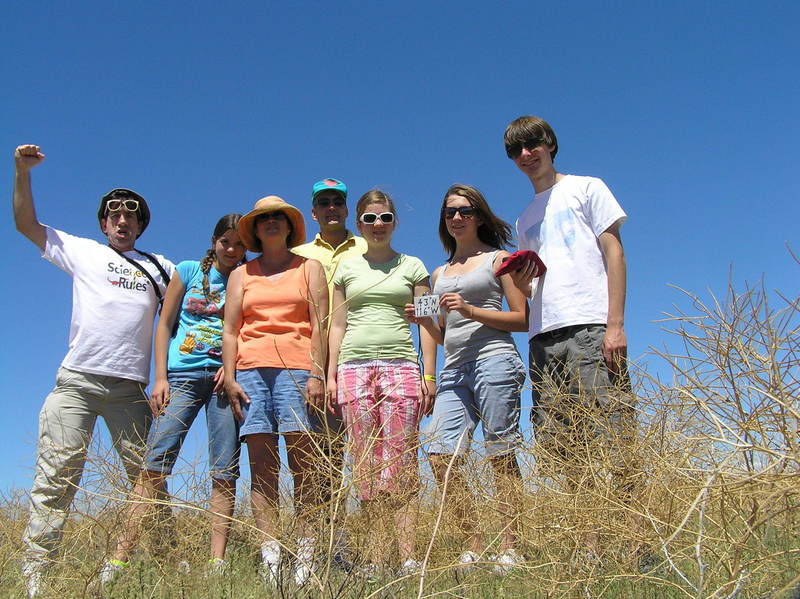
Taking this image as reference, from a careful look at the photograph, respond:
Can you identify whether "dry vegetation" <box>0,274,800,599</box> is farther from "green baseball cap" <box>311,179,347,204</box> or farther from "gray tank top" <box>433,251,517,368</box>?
"green baseball cap" <box>311,179,347,204</box>

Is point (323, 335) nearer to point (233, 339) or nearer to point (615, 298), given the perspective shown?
point (233, 339)

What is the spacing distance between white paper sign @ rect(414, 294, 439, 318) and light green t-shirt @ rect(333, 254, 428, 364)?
6.0 inches

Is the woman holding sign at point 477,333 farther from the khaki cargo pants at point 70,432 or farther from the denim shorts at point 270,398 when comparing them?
the khaki cargo pants at point 70,432

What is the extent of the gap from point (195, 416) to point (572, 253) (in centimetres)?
243

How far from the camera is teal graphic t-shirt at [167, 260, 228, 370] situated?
4129 millimetres

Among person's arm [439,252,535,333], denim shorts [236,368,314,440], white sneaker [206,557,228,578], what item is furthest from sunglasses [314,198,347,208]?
white sneaker [206,557,228,578]

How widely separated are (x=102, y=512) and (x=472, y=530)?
1.54m

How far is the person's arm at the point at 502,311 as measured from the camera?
A: 384 cm

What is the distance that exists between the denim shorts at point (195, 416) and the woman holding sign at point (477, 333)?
47.3 inches

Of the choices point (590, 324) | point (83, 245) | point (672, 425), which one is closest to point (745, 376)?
point (672, 425)

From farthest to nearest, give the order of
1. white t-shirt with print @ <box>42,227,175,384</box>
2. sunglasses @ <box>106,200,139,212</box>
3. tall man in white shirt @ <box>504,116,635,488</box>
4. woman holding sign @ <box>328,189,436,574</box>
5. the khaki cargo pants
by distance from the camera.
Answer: sunglasses @ <box>106,200,139,212</box>
white t-shirt with print @ <box>42,227,175,384</box>
woman holding sign @ <box>328,189,436,574</box>
the khaki cargo pants
tall man in white shirt @ <box>504,116,635,488</box>

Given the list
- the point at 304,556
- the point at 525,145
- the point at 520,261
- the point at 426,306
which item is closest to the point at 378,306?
the point at 426,306

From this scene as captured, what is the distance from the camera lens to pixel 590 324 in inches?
136

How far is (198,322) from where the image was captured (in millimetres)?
4250
